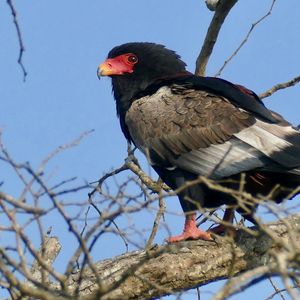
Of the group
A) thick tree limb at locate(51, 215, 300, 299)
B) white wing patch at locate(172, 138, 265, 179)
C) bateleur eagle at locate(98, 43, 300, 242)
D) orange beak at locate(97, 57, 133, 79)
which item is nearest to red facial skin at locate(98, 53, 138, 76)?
orange beak at locate(97, 57, 133, 79)

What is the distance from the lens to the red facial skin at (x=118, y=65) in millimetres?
8203

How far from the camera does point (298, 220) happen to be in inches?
254

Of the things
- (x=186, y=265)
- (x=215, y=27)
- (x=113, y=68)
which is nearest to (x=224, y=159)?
(x=186, y=265)

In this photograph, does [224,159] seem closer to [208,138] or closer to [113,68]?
[208,138]

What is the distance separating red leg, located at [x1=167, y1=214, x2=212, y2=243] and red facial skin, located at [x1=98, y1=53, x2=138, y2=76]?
2038 millimetres

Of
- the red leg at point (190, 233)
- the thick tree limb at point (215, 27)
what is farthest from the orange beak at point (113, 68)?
the red leg at point (190, 233)

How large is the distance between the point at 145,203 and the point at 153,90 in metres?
3.87

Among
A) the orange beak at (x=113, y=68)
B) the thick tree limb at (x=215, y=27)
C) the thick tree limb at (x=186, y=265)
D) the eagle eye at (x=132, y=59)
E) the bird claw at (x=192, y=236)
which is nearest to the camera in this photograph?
the thick tree limb at (x=186, y=265)

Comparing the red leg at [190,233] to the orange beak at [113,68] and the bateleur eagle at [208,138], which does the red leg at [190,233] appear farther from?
the orange beak at [113,68]

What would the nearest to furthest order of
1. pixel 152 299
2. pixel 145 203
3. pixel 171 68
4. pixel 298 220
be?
pixel 145 203 → pixel 152 299 → pixel 298 220 → pixel 171 68

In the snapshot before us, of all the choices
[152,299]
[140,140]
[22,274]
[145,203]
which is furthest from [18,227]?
[140,140]

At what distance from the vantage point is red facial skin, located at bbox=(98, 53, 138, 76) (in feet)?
26.9

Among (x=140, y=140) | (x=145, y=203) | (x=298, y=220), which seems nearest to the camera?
(x=145, y=203)

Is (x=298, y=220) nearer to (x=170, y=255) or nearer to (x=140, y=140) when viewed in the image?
(x=170, y=255)
